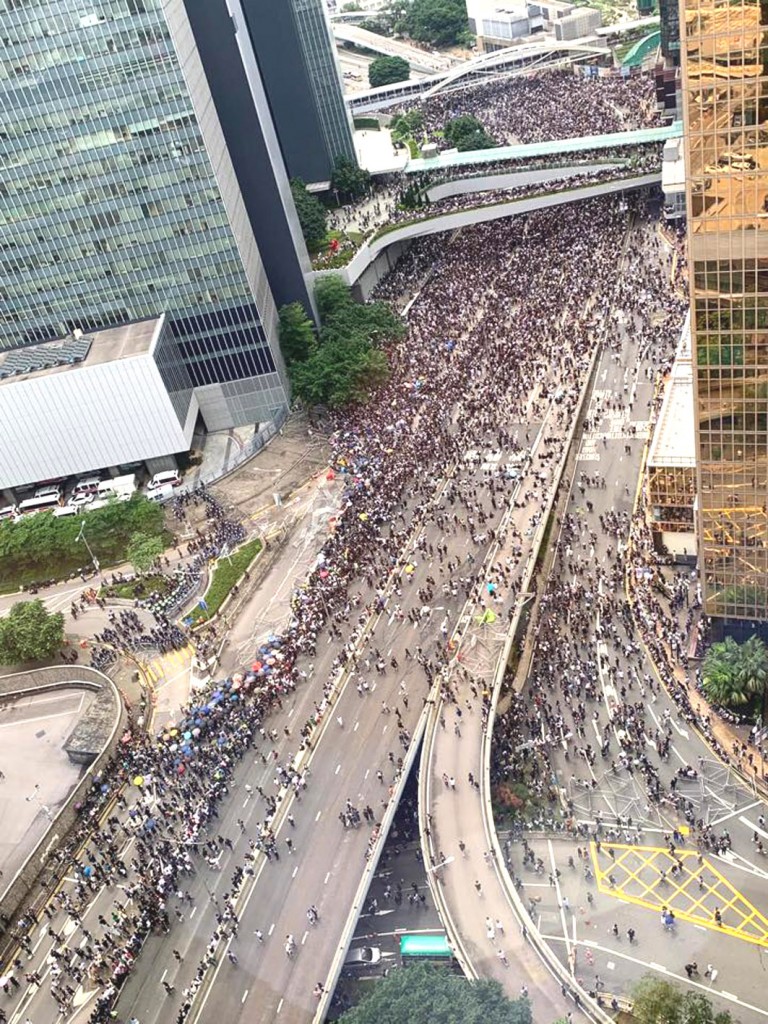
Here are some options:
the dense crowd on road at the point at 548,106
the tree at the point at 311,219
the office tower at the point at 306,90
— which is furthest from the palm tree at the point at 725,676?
the dense crowd on road at the point at 548,106

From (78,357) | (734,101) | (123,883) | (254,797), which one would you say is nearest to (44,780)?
(123,883)

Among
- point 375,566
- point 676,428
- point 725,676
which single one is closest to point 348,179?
point 375,566

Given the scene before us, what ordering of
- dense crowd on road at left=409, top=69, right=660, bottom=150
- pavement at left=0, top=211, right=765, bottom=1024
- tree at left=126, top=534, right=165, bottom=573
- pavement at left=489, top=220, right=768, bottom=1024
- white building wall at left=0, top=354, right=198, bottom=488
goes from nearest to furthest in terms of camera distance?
1. pavement at left=489, top=220, right=768, bottom=1024
2. pavement at left=0, top=211, right=765, bottom=1024
3. tree at left=126, top=534, right=165, bottom=573
4. white building wall at left=0, top=354, right=198, bottom=488
5. dense crowd on road at left=409, top=69, right=660, bottom=150

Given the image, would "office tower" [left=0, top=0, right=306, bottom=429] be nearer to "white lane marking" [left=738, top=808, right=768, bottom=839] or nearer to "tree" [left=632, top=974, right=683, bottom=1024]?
"white lane marking" [left=738, top=808, right=768, bottom=839]

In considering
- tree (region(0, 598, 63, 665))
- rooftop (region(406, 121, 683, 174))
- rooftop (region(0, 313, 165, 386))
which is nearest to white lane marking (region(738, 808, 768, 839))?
tree (region(0, 598, 63, 665))

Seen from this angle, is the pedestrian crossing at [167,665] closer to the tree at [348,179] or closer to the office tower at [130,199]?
the office tower at [130,199]

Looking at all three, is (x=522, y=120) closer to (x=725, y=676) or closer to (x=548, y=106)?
(x=548, y=106)

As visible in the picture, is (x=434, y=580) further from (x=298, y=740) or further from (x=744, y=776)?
(x=744, y=776)

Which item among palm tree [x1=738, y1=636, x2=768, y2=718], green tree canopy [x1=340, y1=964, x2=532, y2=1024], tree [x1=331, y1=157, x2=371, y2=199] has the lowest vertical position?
palm tree [x1=738, y1=636, x2=768, y2=718]
